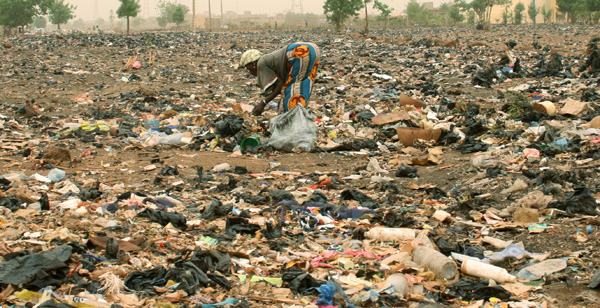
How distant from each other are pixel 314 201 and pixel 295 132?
1937 mm

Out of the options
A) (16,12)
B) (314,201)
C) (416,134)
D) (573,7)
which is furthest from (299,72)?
(573,7)

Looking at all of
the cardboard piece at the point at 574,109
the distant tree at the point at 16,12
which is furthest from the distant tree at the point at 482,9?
the distant tree at the point at 16,12

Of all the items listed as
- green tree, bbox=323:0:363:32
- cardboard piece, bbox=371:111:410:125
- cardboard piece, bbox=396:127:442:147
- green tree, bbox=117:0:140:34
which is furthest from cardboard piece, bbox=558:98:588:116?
green tree, bbox=117:0:140:34

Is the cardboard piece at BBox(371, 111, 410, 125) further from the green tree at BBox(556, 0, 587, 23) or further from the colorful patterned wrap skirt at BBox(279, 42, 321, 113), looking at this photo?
the green tree at BBox(556, 0, 587, 23)

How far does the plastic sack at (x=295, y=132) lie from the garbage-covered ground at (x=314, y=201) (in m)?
0.10

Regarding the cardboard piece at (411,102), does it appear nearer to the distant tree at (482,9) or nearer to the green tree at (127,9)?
the distant tree at (482,9)

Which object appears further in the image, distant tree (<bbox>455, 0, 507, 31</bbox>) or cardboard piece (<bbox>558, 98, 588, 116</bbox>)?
distant tree (<bbox>455, 0, 507, 31</bbox>)

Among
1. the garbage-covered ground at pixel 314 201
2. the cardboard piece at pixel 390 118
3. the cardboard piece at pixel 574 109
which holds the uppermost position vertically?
the cardboard piece at pixel 574 109

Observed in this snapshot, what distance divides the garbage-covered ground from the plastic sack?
0.31ft

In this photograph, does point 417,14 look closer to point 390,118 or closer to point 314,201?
point 390,118

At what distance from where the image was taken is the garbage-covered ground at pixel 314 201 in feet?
9.14

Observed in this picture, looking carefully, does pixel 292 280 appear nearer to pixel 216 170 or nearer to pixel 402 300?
pixel 402 300

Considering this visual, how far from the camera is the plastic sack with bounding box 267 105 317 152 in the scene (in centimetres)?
618

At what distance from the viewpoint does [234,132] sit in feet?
22.0
